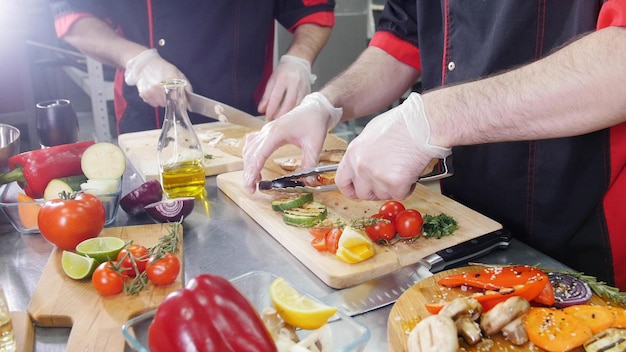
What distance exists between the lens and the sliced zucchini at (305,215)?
156 cm

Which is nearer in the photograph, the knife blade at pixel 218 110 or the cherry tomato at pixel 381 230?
the cherry tomato at pixel 381 230

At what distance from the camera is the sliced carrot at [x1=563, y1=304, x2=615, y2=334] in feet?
3.49

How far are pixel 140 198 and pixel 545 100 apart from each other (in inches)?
41.5

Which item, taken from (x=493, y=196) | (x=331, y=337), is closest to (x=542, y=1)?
(x=493, y=196)

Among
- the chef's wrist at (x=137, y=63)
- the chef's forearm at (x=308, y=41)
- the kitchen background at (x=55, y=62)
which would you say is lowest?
the kitchen background at (x=55, y=62)

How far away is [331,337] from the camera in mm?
959

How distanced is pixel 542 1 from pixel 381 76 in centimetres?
71

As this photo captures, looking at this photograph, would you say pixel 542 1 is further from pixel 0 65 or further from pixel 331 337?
pixel 0 65

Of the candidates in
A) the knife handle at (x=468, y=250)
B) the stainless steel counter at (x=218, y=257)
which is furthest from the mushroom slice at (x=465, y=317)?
the knife handle at (x=468, y=250)

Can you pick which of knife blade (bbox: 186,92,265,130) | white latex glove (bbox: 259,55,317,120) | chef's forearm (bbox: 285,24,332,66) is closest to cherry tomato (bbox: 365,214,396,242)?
knife blade (bbox: 186,92,265,130)

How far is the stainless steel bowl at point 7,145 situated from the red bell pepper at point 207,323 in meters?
0.92

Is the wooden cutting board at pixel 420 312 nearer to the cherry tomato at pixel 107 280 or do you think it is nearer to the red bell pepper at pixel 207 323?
the red bell pepper at pixel 207 323

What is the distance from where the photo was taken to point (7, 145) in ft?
5.21

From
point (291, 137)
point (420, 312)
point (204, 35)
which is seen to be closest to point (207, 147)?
point (291, 137)
